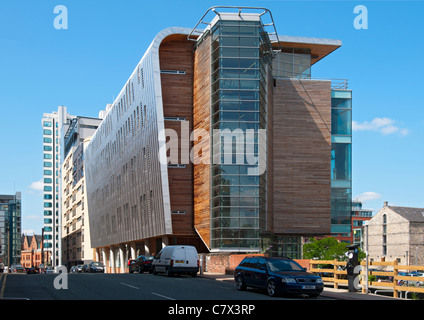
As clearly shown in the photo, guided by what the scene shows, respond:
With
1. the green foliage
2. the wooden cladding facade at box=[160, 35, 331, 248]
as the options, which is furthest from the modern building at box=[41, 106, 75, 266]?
the wooden cladding facade at box=[160, 35, 331, 248]

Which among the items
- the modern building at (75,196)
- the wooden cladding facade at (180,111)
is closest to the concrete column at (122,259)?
the wooden cladding facade at (180,111)

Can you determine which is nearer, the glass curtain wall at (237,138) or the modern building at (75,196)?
the glass curtain wall at (237,138)

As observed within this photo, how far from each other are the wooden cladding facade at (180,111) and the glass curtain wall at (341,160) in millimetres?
14648

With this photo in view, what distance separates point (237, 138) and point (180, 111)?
7960mm

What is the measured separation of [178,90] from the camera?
167 ft

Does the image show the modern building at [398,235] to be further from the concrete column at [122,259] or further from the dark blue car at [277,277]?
the dark blue car at [277,277]

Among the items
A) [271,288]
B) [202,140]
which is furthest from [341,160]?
[271,288]

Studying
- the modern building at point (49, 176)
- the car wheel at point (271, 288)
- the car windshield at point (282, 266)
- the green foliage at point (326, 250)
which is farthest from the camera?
the modern building at point (49, 176)

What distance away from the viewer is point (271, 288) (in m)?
20.5

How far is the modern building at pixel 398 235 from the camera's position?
108 metres

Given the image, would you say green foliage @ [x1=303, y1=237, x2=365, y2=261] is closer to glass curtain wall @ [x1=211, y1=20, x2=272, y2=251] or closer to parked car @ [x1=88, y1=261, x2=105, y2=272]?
parked car @ [x1=88, y1=261, x2=105, y2=272]

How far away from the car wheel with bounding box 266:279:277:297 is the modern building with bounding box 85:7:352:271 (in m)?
22.7

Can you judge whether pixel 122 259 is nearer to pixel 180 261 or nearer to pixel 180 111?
pixel 180 111
